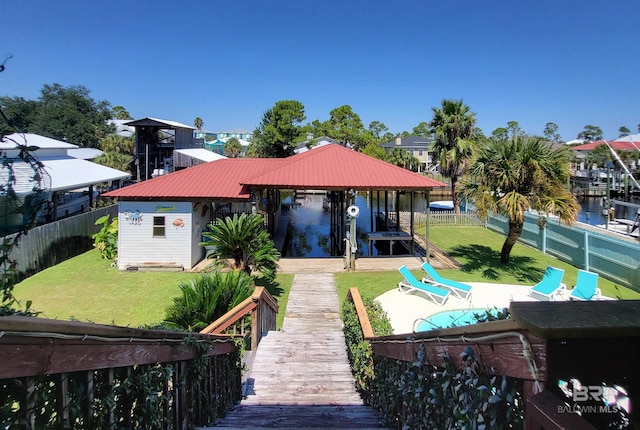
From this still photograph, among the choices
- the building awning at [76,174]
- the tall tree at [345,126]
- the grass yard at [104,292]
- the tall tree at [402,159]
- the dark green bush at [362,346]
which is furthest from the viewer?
the tall tree at [345,126]

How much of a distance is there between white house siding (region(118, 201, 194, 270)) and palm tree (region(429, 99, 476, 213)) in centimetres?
1969

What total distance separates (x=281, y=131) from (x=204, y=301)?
174 ft

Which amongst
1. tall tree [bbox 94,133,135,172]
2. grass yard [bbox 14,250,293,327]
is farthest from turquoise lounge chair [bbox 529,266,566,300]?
tall tree [bbox 94,133,135,172]

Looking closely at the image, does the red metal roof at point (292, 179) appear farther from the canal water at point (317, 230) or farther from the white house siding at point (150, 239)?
the canal water at point (317, 230)

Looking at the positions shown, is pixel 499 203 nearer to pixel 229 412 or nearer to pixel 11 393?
pixel 229 412

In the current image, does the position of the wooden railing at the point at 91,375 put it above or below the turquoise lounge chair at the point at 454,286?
above

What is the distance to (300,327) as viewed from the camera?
9508 mm

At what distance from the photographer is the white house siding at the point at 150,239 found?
15594mm

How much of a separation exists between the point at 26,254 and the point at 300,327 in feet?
37.0

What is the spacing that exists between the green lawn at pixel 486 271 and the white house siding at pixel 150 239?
629 centimetres

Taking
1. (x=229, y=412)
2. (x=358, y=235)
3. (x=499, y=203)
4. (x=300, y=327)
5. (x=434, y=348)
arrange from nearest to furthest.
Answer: (x=434, y=348) → (x=229, y=412) → (x=300, y=327) → (x=499, y=203) → (x=358, y=235)

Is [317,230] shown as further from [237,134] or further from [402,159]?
[237,134]

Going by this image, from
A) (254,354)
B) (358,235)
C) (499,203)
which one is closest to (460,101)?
(358,235)

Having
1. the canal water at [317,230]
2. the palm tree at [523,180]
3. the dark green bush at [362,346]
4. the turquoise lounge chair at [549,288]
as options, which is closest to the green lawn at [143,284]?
the turquoise lounge chair at [549,288]
